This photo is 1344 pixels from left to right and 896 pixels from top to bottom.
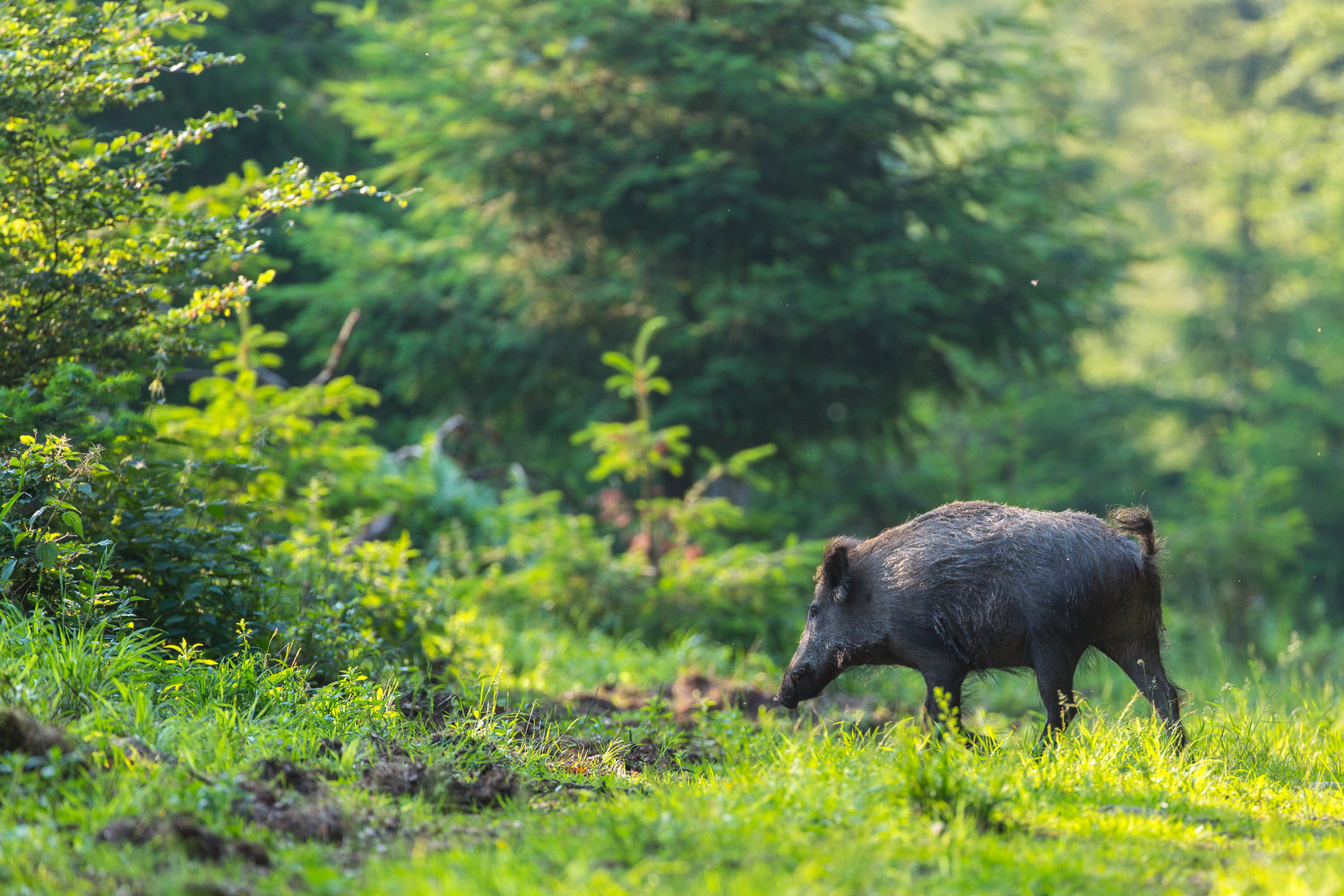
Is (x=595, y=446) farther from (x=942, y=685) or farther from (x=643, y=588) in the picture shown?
(x=942, y=685)

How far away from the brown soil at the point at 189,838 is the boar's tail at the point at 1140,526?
3.92 metres

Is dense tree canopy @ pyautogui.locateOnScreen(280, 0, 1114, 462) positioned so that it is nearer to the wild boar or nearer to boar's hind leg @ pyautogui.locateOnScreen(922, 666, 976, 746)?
the wild boar

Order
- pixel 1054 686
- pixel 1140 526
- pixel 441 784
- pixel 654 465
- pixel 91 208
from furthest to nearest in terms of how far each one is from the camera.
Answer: pixel 654 465 → pixel 91 208 → pixel 1140 526 → pixel 1054 686 → pixel 441 784

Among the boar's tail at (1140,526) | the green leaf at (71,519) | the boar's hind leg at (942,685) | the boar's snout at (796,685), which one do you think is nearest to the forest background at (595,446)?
the green leaf at (71,519)

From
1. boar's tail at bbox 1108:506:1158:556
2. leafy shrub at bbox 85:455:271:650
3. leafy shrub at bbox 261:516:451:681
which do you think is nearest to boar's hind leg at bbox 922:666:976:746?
boar's tail at bbox 1108:506:1158:556

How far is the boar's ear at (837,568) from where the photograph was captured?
5852mm

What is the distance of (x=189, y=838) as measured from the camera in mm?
3477

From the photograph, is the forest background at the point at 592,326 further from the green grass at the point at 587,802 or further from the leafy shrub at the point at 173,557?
the green grass at the point at 587,802

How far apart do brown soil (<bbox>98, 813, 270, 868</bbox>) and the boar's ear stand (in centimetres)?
314

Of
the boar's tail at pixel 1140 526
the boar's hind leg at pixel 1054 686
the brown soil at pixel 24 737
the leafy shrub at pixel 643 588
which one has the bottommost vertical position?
the leafy shrub at pixel 643 588

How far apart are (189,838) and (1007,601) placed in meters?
3.50

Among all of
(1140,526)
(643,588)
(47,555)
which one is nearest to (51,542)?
(47,555)

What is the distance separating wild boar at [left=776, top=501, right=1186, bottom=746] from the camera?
17.3ft

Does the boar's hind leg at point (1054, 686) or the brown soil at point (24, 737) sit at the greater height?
the brown soil at point (24, 737)
